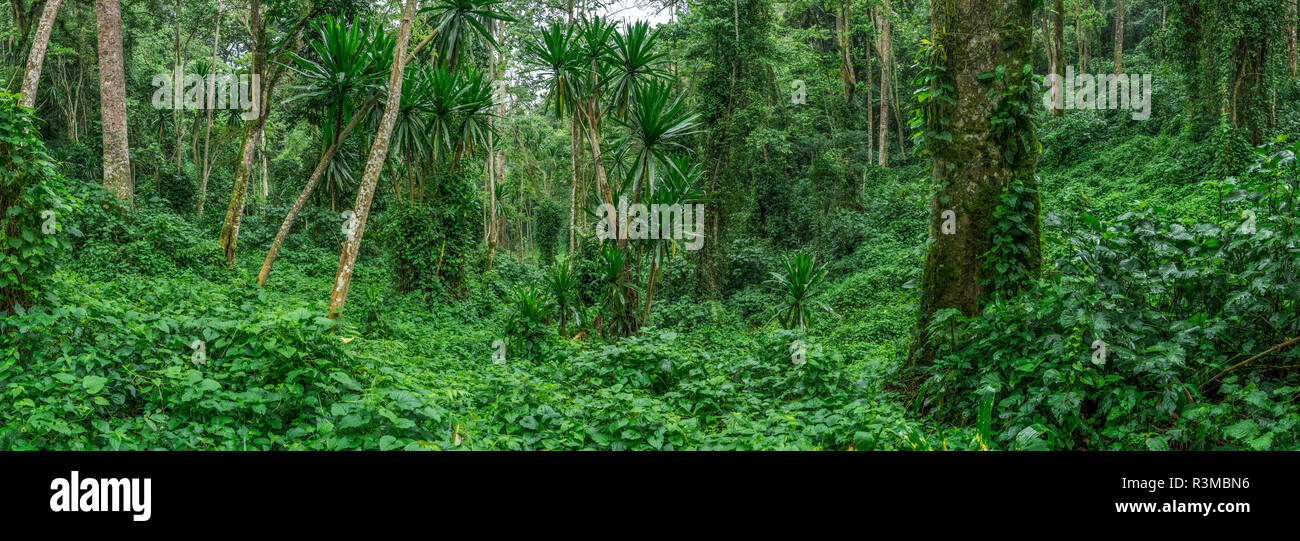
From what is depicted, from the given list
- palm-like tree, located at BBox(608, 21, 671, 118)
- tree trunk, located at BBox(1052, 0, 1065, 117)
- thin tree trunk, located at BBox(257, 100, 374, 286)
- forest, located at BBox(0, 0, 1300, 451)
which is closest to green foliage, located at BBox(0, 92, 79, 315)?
forest, located at BBox(0, 0, 1300, 451)

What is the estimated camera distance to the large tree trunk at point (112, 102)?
33.3 ft

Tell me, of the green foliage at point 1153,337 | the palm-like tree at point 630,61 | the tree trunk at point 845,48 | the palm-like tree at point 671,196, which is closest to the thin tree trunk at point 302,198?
the palm-like tree at point 630,61

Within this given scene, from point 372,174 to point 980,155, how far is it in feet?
21.3

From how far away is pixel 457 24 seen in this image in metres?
10.8

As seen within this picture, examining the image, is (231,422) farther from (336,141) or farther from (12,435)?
(336,141)

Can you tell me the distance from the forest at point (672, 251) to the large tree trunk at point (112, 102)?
6 cm

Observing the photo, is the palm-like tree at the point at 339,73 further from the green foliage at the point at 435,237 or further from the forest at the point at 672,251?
the green foliage at the point at 435,237

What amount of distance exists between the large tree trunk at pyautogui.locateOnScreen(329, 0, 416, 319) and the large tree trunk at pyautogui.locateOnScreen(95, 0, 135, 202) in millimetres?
5260

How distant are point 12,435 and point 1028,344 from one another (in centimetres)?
505

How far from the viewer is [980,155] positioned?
4.17m

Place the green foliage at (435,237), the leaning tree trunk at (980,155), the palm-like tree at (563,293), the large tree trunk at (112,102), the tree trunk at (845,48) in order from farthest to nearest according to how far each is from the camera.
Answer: the tree trunk at (845,48) → the green foliage at (435,237) → the large tree trunk at (112,102) → the palm-like tree at (563,293) → the leaning tree trunk at (980,155)

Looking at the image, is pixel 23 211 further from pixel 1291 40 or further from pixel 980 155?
pixel 1291 40
